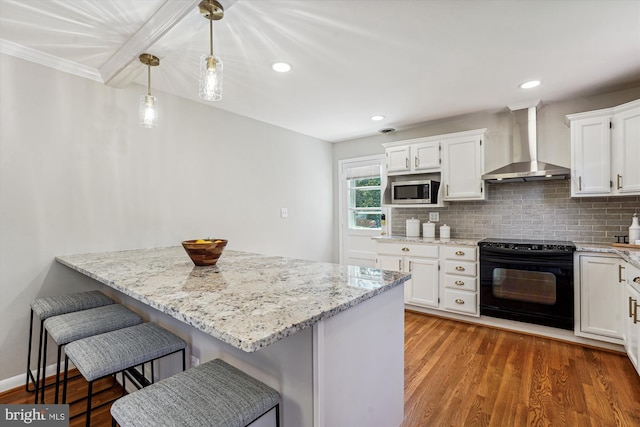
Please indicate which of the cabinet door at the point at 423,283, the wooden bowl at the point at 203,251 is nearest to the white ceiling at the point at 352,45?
the wooden bowl at the point at 203,251

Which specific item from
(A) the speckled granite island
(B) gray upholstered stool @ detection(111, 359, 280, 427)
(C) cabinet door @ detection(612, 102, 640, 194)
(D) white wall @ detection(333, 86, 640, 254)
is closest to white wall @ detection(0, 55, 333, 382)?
(A) the speckled granite island

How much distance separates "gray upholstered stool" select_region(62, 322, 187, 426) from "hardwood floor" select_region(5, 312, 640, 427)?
2.46 feet

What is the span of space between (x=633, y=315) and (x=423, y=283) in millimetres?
1696

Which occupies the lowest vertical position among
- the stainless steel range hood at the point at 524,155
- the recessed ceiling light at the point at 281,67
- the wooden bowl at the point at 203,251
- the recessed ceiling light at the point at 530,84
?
the wooden bowl at the point at 203,251

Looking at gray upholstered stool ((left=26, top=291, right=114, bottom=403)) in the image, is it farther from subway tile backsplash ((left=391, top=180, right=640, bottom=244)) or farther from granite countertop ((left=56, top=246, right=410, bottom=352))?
subway tile backsplash ((left=391, top=180, right=640, bottom=244))

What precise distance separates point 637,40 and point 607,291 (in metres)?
1.90

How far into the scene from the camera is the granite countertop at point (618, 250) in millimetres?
2077

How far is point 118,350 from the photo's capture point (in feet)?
4.43

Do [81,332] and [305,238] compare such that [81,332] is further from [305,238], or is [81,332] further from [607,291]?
[607,291]

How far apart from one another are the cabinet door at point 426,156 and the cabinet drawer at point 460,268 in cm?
112

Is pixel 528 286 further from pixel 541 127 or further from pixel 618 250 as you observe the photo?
pixel 541 127

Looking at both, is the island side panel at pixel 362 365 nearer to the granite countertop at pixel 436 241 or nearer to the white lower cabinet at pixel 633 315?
the white lower cabinet at pixel 633 315

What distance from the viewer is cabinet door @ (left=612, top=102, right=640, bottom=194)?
2.50 m

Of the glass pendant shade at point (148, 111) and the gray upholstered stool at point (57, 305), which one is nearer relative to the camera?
the gray upholstered stool at point (57, 305)
